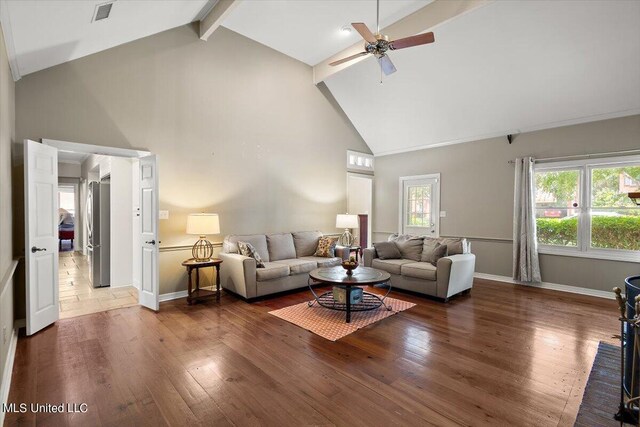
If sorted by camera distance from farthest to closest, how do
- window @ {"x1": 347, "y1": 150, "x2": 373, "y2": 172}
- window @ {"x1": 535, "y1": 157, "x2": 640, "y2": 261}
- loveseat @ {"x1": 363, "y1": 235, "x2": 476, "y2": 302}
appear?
window @ {"x1": 347, "y1": 150, "x2": 373, "y2": 172}
window @ {"x1": 535, "y1": 157, "x2": 640, "y2": 261}
loveseat @ {"x1": 363, "y1": 235, "x2": 476, "y2": 302}

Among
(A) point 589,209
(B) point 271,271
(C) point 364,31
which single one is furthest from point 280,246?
(A) point 589,209

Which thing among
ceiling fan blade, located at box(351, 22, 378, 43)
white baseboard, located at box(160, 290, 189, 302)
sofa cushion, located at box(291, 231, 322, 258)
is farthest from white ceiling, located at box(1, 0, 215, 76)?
sofa cushion, located at box(291, 231, 322, 258)

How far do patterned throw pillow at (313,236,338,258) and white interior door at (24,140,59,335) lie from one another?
12.1ft

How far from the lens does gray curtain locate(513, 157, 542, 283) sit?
535cm

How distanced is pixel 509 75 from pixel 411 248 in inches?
118

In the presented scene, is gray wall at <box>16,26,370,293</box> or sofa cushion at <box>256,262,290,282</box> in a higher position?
gray wall at <box>16,26,370,293</box>

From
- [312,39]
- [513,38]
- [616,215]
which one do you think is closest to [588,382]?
[616,215]

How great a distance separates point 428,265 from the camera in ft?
15.6

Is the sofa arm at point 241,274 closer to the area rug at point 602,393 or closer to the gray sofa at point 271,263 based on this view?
the gray sofa at point 271,263

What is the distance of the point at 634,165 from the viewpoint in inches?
181

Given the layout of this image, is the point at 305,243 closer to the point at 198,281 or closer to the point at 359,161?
the point at 198,281

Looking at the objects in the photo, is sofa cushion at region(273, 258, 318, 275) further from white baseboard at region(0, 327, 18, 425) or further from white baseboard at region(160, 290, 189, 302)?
white baseboard at region(0, 327, 18, 425)

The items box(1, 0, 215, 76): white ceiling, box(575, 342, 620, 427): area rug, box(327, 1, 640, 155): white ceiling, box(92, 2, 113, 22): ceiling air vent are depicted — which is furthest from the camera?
box(327, 1, 640, 155): white ceiling

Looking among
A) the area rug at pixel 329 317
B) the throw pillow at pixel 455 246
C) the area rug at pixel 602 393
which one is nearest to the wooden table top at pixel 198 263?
the area rug at pixel 329 317
